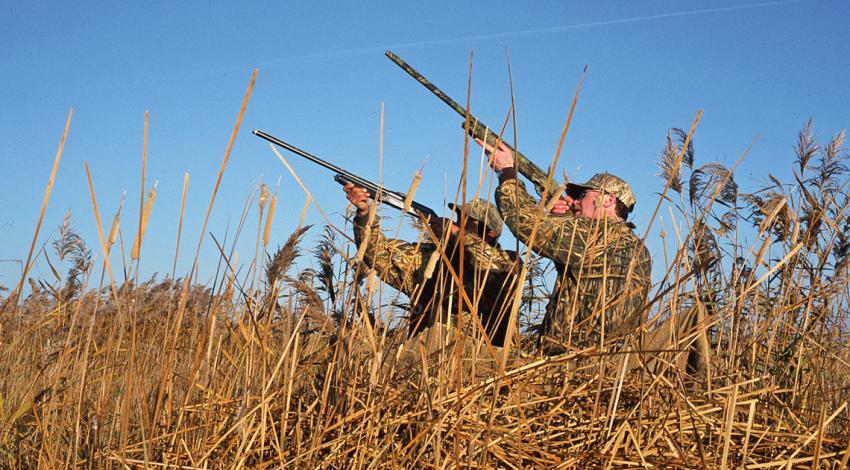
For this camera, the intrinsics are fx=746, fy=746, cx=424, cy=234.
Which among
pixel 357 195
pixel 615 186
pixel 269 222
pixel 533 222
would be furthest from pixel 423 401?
pixel 357 195

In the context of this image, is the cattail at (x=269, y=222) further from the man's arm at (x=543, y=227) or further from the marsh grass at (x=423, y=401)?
the man's arm at (x=543, y=227)

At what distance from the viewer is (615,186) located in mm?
4094

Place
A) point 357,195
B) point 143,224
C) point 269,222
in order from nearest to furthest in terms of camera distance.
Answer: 1. point 143,224
2. point 269,222
3. point 357,195

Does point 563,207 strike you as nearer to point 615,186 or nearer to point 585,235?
point 615,186

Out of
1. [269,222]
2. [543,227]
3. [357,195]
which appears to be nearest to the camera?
[269,222]

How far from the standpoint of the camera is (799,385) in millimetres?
2252

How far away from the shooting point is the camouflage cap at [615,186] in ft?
13.3

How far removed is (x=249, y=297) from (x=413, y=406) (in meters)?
0.56

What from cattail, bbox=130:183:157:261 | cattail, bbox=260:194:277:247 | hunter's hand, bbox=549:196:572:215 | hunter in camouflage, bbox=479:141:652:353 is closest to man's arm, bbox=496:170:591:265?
hunter in camouflage, bbox=479:141:652:353

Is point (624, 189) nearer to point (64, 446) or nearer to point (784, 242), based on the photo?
point (784, 242)

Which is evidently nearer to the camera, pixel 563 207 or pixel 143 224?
pixel 143 224

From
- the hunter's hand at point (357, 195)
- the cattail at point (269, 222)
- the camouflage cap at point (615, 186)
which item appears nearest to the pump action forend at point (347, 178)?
the hunter's hand at point (357, 195)

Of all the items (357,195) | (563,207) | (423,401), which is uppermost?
(357,195)

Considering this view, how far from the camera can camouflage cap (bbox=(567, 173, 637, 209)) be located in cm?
404
